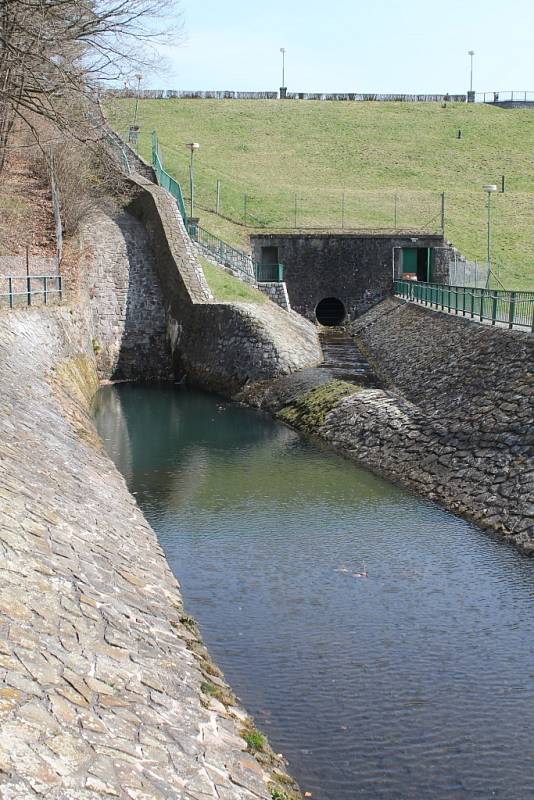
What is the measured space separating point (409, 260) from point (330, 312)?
6.17 metres

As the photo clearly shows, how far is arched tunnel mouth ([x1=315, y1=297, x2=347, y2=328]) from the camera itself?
58.9 meters

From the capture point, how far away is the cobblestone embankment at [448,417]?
19.0 m

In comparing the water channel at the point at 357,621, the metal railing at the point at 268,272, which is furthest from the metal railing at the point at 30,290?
the metal railing at the point at 268,272

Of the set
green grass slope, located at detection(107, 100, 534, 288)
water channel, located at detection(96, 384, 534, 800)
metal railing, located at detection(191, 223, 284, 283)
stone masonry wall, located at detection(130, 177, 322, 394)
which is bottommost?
water channel, located at detection(96, 384, 534, 800)

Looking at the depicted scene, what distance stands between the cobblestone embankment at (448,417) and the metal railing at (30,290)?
779 centimetres

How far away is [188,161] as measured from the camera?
6906 cm

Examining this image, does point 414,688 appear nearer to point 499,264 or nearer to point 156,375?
point 156,375

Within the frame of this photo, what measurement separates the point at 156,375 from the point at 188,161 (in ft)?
107

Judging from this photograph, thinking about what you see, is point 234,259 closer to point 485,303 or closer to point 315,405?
point 485,303

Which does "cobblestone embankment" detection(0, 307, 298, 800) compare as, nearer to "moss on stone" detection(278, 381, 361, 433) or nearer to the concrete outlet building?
"moss on stone" detection(278, 381, 361, 433)

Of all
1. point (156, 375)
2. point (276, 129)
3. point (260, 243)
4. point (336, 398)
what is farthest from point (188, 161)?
point (336, 398)

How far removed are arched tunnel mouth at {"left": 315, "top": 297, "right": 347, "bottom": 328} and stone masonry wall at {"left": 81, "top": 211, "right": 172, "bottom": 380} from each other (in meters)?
18.0

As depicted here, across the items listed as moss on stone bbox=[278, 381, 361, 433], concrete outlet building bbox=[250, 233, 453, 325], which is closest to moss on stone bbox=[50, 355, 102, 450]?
moss on stone bbox=[278, 381, 361, 433]

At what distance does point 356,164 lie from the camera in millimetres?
79500
